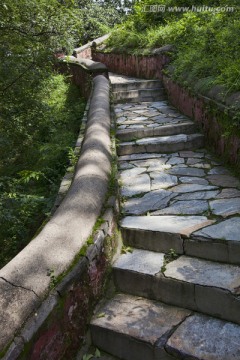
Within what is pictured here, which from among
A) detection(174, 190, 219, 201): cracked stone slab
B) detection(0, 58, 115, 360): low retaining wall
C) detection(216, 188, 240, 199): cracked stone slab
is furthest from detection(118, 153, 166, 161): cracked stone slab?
detection(0, 58, 115, 360): low retaining wall

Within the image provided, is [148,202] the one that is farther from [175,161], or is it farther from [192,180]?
[175,161]

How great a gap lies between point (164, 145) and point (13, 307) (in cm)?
366

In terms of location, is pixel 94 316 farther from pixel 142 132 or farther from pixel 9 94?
pixel 9 94

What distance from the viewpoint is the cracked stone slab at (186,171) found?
4105mm

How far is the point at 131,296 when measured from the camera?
2576 mm

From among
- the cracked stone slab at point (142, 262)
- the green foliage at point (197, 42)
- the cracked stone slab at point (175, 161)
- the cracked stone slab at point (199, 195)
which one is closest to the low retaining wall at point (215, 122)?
the green foliage at point (197, 42)

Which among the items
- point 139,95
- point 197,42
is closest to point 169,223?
point 197,42

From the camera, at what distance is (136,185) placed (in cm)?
396

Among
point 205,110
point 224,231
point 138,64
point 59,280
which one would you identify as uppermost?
point 138,64

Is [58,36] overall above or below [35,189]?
above

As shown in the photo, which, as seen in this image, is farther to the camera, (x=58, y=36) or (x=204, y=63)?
(x=58, y=36)

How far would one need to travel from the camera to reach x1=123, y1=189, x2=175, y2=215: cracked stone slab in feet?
11.1

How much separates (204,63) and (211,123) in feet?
4.13

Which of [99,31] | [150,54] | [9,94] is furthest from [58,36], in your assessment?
[99,31]
